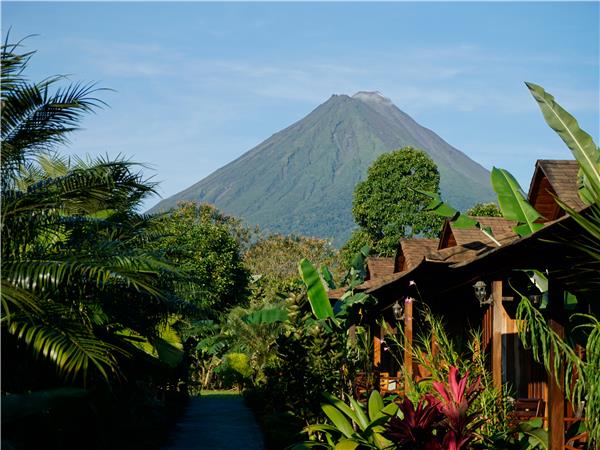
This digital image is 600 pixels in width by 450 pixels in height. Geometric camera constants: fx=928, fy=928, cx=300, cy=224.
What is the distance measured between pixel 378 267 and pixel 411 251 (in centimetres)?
423

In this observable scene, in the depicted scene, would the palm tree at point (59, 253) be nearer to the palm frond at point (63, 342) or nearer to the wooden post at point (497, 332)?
the palm frond at point (63, 342)

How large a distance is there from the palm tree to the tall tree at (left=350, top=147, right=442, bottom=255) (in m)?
34.8

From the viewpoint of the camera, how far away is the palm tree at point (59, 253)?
30.6ft

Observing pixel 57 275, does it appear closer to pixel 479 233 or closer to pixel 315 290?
pixel 315 290

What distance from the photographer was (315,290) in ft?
61.8

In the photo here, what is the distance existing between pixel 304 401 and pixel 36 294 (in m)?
7.06

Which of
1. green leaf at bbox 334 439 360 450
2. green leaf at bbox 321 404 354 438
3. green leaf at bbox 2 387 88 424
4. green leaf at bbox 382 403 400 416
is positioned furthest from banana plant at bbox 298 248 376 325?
green leaf at bbox 2 387 88 424

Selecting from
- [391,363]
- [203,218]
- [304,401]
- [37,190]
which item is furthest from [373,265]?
[203,218]

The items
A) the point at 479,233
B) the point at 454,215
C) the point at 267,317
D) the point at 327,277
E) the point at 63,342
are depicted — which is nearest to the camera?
the point at 63,342

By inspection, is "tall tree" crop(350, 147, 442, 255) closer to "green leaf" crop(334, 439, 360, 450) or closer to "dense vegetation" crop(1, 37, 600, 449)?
"dense vegetation" crop(1, 37, 600, 449)

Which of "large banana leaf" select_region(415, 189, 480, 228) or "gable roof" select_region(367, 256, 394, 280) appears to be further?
"gable roof" select_region(367, 256, 394, 280)

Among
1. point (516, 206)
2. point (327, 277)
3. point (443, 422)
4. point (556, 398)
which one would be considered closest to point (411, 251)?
point (327, 277)

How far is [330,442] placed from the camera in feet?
37.9

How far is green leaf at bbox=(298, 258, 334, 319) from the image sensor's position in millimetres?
18547
